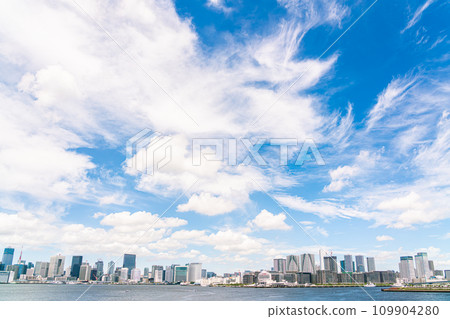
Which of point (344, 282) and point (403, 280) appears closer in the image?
point (403, 280)

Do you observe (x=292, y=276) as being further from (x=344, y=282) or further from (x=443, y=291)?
(x=443, y=291)
